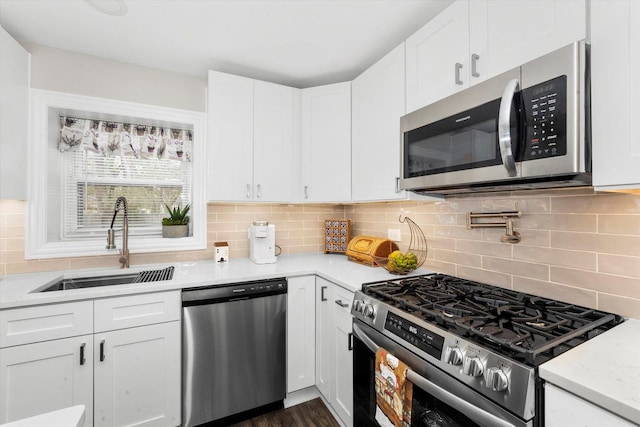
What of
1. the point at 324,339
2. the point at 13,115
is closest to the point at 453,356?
the point at 324,339

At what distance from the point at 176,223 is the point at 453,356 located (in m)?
2.13

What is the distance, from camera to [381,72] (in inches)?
74.8

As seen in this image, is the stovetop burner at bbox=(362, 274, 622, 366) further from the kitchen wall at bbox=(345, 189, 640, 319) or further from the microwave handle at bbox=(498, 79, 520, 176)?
the microwave handle at bbox=(498, 79, 520, 176)

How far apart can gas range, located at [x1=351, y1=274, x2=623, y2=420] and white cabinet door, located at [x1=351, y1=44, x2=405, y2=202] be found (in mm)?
658

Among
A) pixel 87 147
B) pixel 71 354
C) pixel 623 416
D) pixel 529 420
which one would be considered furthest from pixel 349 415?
pixel 87 147

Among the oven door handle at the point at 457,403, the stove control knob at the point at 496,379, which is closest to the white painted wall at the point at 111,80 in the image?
the oven door handle at the point at 457,403

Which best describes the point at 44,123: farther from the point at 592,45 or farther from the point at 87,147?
the point at 592,45

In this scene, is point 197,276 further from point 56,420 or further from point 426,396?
point 426,396

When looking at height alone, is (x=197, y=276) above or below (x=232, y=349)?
above

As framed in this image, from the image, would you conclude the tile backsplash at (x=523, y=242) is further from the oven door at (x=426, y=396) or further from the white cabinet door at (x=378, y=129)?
the oven door at (x=426, y=396)

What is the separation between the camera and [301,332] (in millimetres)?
2033

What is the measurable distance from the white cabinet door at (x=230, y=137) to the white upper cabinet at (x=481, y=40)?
3.93 feet

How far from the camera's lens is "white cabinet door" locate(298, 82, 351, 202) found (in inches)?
88.4

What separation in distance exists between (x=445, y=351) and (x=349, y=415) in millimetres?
1014
